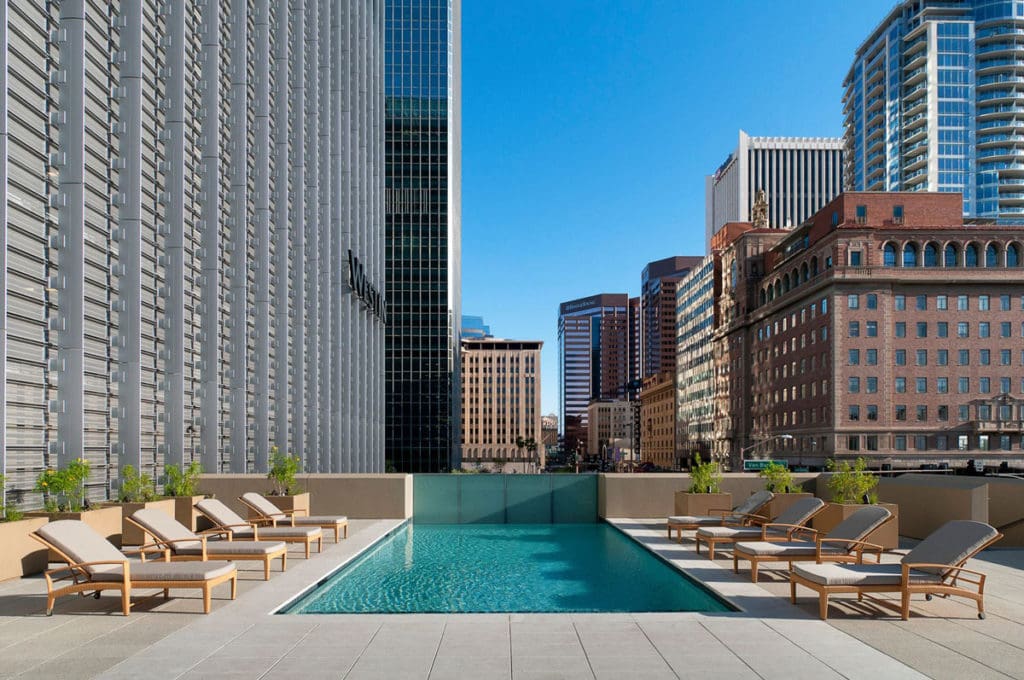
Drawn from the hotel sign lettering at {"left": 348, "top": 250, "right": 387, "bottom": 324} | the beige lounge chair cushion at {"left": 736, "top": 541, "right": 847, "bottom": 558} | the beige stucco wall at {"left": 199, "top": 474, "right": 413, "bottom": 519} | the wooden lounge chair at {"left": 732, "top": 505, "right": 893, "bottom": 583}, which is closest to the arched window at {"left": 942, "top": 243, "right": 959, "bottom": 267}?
the hotel sign lettering at {"left": 348, "top": 250, "right": 387, "bottom": 324}

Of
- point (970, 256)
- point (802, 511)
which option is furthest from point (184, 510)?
point (970, 256)

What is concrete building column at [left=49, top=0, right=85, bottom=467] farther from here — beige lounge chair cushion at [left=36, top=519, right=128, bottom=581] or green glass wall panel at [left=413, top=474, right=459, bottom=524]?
green glass wall panel at [left=413, top=474, right=459, bottom=524]

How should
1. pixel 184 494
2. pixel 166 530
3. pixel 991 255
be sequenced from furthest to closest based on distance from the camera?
1. pixel 991 255
2. pixel 184 494
3. pixel 166 530

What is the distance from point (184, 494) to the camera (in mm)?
16406

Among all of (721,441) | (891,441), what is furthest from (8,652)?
(721,441)

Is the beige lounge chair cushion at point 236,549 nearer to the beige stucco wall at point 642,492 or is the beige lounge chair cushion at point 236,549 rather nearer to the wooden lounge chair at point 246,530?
the wooden lounge chair at point 246,530

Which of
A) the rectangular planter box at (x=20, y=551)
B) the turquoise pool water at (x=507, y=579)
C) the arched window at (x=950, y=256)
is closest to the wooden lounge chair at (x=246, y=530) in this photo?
the turquoise pool water at (x=507, y=579)

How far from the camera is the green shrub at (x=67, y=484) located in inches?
483

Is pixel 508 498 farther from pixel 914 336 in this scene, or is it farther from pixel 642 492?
pixel 914 336

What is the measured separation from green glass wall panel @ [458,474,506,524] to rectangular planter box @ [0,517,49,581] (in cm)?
1183

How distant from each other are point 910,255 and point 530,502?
67320mm

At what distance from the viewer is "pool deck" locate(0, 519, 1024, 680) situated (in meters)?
6.75

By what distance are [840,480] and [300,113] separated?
24.9m

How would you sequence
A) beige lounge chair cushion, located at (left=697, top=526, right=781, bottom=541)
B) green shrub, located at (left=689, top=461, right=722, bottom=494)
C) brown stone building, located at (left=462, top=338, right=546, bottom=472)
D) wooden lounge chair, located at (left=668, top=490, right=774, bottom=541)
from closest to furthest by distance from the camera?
1. beige lounge chair cushion, located at (left=697, top=526, right=781, bottom=541)
2. wooden lounge chair, located at (left=668, top=490, right=774, bottom=541)
3. green shrub, located at (left=689, top=461, right=722, bottom=494)
4. brown stone building, located at (left=462, top=338, right=546, bottom=472)
